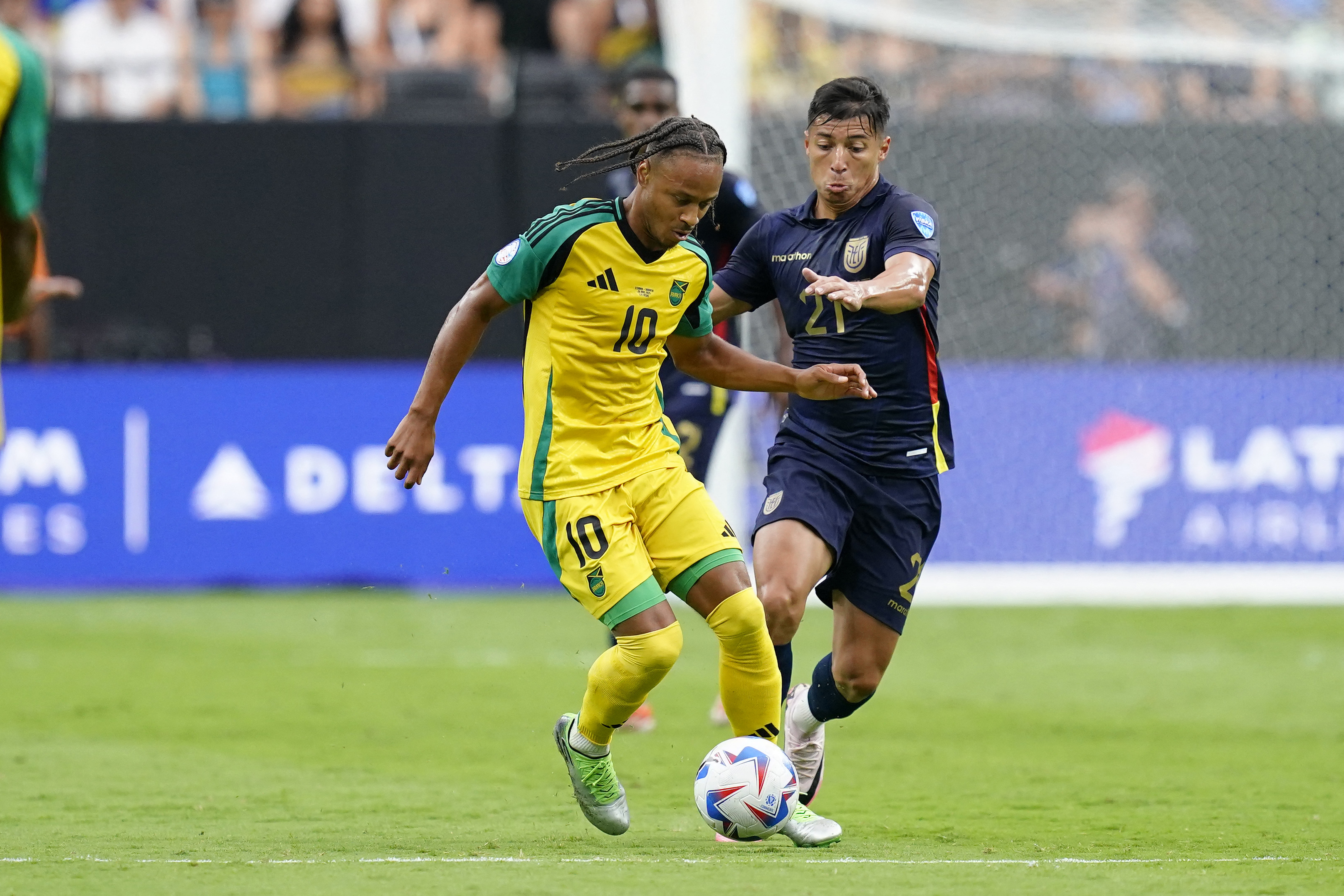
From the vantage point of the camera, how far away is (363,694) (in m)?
9.70

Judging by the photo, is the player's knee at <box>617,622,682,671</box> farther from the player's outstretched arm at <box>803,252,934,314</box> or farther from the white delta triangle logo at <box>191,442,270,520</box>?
the white delta triangle logo at <box>191,442,270,520</box>

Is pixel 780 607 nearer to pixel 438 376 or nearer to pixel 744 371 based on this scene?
pixel 744 371

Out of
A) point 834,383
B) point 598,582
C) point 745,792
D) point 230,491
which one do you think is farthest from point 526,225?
point 745,792

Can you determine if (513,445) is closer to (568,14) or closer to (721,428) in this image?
(568,14)

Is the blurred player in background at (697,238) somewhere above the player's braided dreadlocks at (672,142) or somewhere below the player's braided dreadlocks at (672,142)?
below

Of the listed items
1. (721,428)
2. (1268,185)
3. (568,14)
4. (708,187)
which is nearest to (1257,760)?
(721,428)

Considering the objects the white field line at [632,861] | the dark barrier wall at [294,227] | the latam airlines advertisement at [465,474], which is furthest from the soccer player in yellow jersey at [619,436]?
the dark barrier wall at [294,227]

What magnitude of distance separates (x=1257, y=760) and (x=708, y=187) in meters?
A: 3.74

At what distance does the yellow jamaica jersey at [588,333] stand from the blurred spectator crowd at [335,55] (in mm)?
8823

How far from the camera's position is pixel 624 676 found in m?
5.63

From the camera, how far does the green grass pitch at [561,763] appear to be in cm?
532

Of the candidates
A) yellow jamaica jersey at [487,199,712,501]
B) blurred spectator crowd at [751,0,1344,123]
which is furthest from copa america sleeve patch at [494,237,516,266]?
blurred spectator crowd at [751,0,1344,123]

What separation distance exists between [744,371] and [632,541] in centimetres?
71

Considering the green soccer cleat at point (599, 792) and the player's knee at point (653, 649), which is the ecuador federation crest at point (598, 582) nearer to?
the player's knee at point (653, 649)
